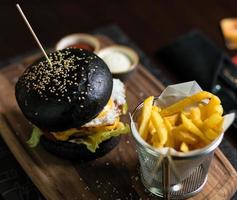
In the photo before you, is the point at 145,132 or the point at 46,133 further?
the point at 46,133

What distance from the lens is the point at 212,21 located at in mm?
2867

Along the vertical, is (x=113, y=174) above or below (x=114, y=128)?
below

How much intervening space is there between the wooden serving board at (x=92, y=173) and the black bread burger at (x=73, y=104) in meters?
0.05

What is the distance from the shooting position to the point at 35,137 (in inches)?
77.2

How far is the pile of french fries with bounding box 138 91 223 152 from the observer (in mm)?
1523

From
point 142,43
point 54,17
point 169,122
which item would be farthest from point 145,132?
point 54,17

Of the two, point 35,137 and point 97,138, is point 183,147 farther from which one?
point 35,137

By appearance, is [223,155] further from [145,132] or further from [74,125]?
[74,125]

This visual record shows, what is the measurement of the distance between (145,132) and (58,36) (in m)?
1.46

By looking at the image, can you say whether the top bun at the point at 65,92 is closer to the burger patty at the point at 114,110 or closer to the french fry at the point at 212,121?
the burger patty at the point at 114,110

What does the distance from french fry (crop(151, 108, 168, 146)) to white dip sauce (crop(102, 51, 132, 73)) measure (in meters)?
0.72

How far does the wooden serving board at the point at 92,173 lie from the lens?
1771mm

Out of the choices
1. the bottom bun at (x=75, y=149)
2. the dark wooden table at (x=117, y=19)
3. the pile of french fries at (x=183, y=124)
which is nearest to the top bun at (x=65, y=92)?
the bottom bun at (x=75, y=149)

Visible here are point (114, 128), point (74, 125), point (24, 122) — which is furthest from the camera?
point (24, 122)
